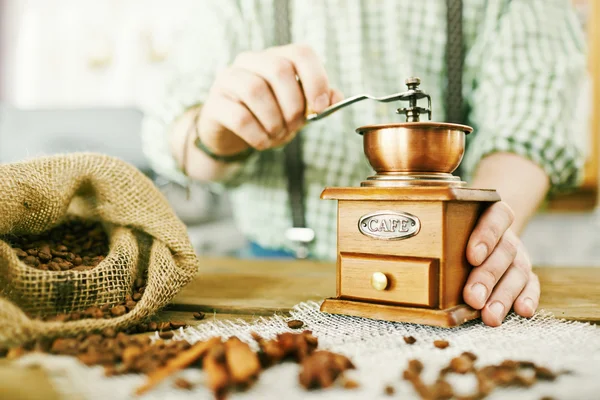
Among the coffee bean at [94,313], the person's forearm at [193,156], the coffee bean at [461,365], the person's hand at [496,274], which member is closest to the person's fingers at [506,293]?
the person's hand at [496,274]

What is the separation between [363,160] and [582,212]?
7.47 ft

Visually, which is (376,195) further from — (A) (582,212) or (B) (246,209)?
(A) (582,212)

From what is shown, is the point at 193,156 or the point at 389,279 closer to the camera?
the point at 389,279

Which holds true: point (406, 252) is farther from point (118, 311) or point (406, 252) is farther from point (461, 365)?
point (118, 311)

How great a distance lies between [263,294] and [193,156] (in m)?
0.61

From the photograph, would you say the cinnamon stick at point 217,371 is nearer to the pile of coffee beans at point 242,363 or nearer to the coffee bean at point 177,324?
the pile of coffee beans at point 242,363

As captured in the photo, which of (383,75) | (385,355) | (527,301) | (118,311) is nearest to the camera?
(385,355)

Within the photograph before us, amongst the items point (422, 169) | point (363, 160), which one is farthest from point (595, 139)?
point (422, 169)

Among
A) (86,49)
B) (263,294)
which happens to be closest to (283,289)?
(263,294)

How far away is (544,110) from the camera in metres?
1.52

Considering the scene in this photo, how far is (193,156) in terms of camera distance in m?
1.53

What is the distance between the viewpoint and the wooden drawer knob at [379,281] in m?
0.85

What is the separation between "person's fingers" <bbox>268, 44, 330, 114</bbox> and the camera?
1.04 meters

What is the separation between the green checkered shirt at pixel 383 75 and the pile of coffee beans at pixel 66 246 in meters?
0.70
